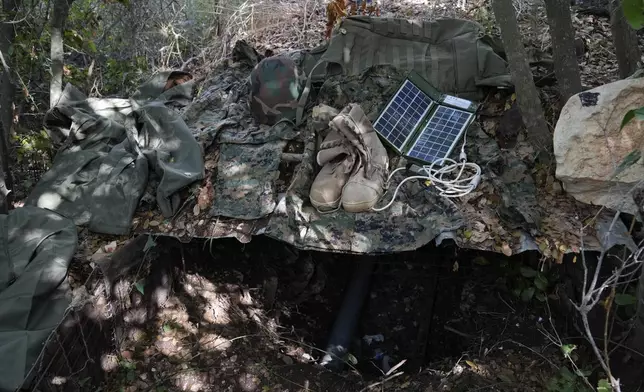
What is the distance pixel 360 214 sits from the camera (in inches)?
→ 119

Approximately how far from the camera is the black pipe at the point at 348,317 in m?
3.16

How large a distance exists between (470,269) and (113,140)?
2.92 m

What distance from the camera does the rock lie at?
8.82ft

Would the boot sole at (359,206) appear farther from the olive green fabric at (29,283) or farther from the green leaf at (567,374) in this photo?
the olive green fabric at (29,283)

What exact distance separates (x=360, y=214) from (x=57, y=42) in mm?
2739

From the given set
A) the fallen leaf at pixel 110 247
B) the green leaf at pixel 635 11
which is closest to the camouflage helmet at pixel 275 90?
the fallen leaf at pixel 110 247

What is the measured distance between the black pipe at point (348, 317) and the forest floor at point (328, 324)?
100 mm

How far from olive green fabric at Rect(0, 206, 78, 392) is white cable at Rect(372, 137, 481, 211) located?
1.88 meters

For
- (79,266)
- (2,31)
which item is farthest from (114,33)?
(79,266)

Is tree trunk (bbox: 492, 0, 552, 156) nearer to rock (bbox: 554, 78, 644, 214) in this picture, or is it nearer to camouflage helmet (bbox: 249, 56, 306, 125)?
rock (bbox: 554, 78, 644, 214)

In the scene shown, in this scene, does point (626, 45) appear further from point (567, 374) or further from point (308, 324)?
point (308, 324)

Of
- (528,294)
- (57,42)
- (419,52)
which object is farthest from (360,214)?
(57,42)

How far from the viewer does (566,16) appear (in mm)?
3043

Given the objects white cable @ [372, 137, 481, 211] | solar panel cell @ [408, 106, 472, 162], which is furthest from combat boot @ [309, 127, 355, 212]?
solar panel cell @ [408, 106, 472, 162]
